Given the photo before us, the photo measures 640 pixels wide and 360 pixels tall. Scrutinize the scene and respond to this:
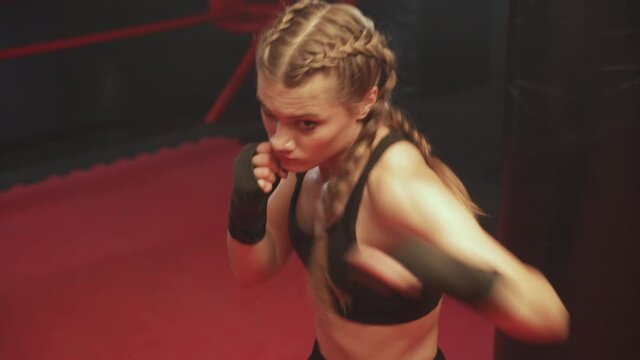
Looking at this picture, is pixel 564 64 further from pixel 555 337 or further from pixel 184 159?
pixel 184 159

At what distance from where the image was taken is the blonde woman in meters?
0.77

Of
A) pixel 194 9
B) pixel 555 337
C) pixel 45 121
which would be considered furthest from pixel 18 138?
pixel 555 337

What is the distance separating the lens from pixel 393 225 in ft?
2.85

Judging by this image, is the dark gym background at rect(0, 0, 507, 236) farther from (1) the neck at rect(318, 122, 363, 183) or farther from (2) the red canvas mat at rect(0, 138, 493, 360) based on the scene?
(1) the neck at rect(318, 122, 363, 183)

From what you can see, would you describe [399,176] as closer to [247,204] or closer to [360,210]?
[360,210]

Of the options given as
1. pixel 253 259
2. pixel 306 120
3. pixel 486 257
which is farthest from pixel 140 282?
pixel 486 257

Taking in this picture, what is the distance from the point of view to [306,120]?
2.76 ft

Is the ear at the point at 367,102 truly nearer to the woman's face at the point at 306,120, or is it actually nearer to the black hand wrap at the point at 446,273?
the woman's face at the point at 306,120

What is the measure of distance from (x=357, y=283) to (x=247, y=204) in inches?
6.1

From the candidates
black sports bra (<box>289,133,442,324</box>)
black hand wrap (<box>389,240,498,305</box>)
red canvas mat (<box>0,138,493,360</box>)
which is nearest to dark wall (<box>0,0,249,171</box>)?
red canvas mat (<box>0,138,493,360</box>)

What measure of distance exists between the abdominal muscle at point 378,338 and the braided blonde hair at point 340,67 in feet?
0.15

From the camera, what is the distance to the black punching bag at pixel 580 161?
1.07m

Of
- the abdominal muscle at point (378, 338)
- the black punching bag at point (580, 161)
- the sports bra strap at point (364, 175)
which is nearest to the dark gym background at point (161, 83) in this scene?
the black punching bag at point (580, 161)

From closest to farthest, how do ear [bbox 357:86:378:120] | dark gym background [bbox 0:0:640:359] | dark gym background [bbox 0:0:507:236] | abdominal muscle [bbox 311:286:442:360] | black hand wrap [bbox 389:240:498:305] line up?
1. black hand wrap [bbox 389:240:498:305]
2. ear [bbox 357:86:378:120]
3. abdominal muscle [bbox 311:286:442:360]
4. dark gym background [bbox 0:0:640:359]
5. dark gym background [bbox 0:0:507:236]
